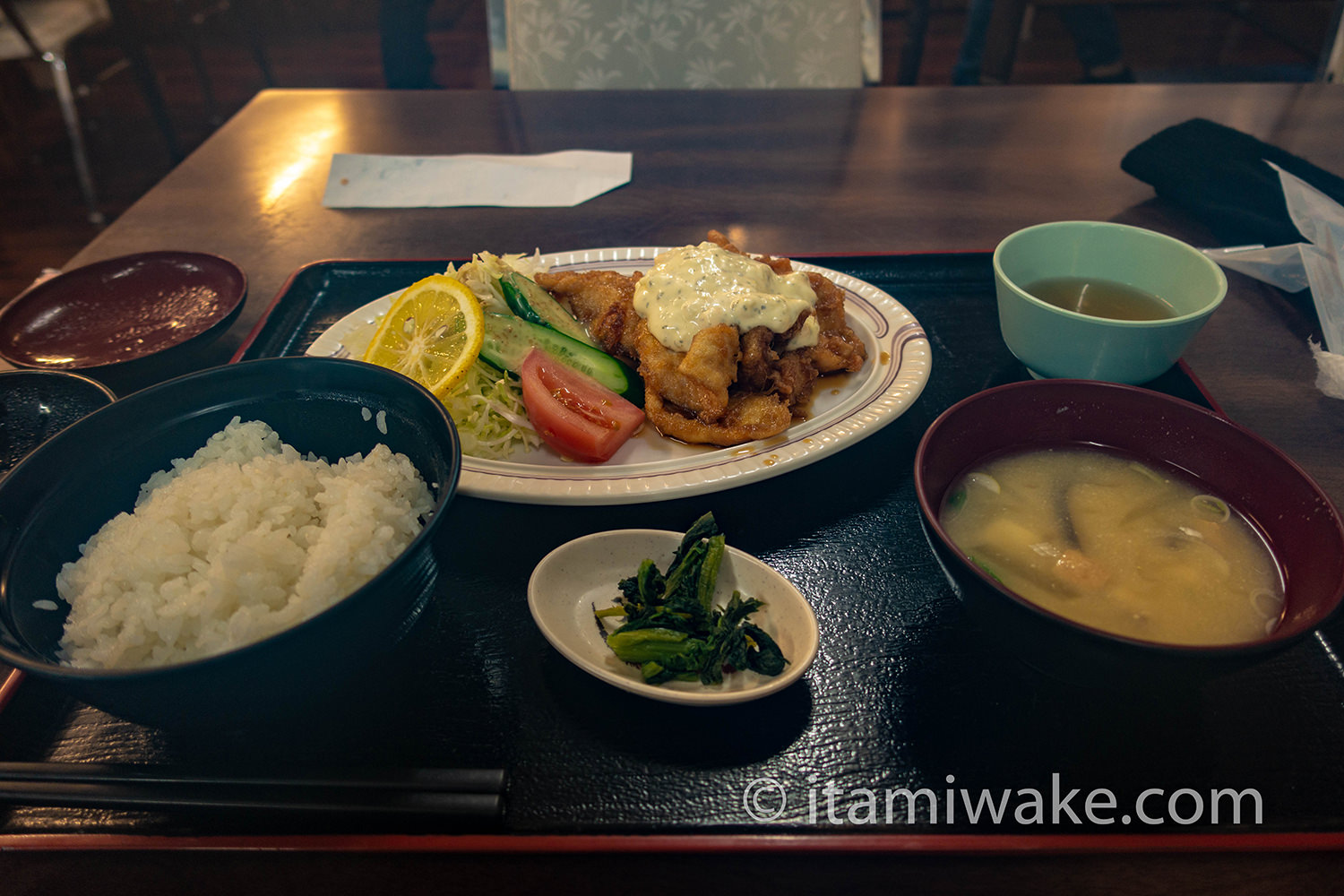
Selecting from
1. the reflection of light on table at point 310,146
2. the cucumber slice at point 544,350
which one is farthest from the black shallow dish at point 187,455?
the reflection of light on table at point 310,146

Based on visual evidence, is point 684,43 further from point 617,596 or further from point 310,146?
point 617,596

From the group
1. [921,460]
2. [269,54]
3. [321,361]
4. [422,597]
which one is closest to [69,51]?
[269,54]

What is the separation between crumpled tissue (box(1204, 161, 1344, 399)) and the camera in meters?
1.94

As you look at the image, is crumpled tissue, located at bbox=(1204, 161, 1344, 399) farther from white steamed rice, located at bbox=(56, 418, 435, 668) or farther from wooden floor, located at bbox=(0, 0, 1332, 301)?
wooden floor, located at bbox=(0, 0, 1332, 301)

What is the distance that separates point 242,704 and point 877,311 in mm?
1684

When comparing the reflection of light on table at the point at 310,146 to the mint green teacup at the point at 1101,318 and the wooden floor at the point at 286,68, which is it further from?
the wooden floor at the point at 286,68

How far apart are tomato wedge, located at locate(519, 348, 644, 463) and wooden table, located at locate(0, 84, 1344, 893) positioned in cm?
85

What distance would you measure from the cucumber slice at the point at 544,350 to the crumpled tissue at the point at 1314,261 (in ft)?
5.63

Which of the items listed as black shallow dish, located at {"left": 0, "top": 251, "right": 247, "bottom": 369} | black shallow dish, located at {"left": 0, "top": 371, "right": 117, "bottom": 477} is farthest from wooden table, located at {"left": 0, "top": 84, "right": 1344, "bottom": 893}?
black shallow dish, located at {"left": 0, "top": 371, "right": 117, "bottom": 477}

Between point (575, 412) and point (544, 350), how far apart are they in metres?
0.28

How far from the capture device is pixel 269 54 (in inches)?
325

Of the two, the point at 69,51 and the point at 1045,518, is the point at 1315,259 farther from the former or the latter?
the point at 69,51

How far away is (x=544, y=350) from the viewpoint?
1931 mm

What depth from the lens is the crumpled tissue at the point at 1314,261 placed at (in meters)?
1.94
